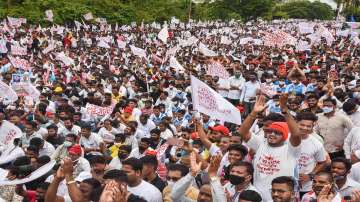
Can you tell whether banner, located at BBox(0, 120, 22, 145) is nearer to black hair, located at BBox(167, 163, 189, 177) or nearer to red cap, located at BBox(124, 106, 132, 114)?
red cap, located at BBox(124, 106, 132, 114)

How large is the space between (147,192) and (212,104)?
1.93 meters

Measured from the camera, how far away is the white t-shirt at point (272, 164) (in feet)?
17.3

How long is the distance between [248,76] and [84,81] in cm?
495

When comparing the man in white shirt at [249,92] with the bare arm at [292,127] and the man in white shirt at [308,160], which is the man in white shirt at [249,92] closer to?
the man in white shirt at [308,160]

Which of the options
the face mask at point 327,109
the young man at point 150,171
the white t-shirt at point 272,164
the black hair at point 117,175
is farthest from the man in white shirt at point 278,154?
the face mask at point 327,109

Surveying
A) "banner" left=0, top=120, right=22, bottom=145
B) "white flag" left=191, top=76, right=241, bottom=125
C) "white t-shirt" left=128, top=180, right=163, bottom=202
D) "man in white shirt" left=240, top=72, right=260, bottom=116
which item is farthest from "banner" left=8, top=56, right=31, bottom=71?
"white t-shirt" left=128, top=180, right=163, bottom=202

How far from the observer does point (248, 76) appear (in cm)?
1262

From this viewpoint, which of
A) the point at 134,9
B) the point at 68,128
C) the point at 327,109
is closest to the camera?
the point at 327,109

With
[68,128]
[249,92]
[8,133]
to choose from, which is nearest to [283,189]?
[8,133]

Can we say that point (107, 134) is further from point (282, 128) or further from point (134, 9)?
point (134, 9)

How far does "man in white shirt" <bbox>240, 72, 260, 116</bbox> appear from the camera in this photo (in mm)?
12336

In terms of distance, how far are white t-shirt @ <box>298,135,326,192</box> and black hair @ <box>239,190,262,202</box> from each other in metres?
1.40

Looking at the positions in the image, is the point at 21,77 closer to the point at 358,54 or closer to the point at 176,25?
the point at 358,54

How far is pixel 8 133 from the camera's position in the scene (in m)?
8.61
